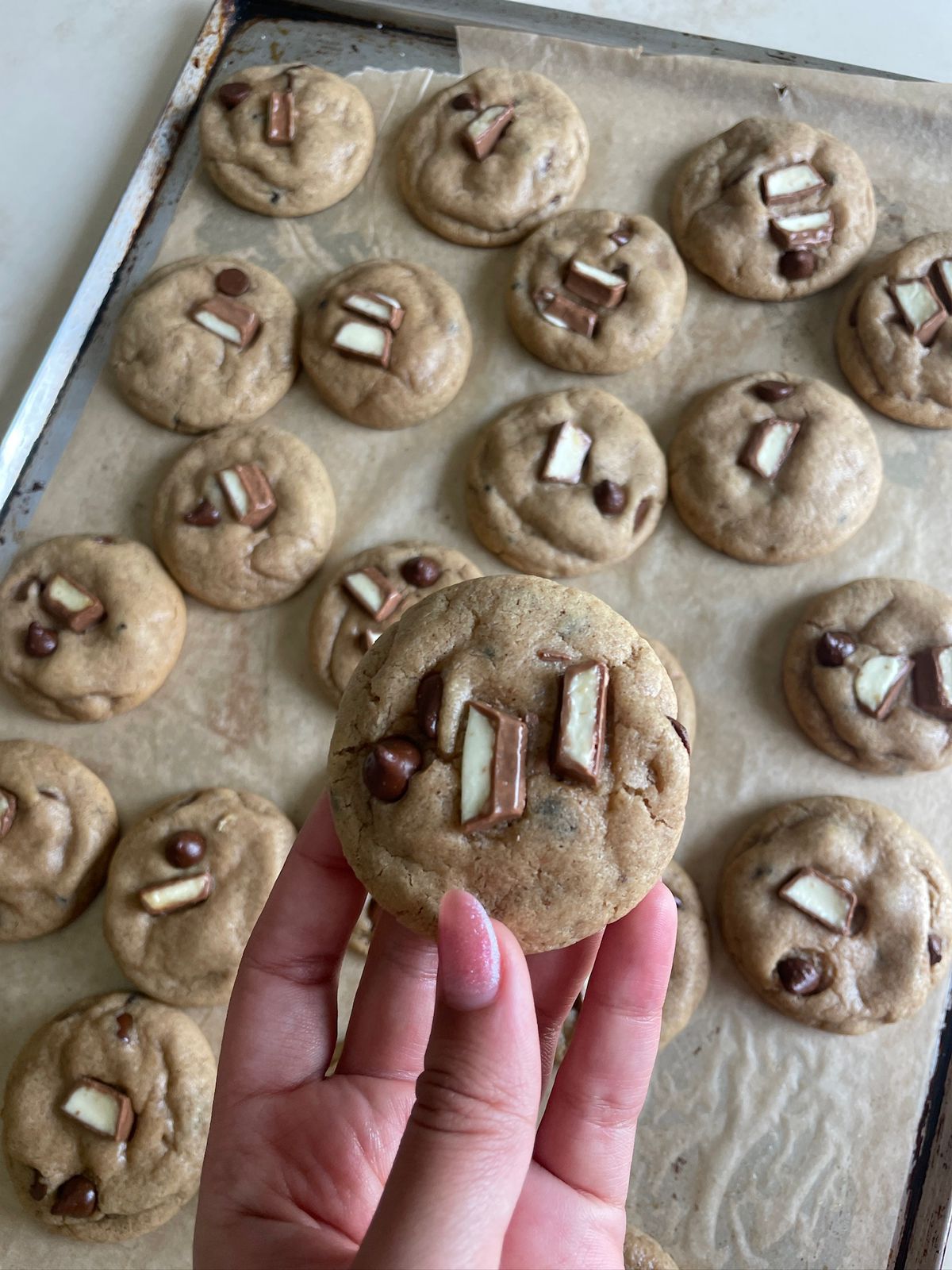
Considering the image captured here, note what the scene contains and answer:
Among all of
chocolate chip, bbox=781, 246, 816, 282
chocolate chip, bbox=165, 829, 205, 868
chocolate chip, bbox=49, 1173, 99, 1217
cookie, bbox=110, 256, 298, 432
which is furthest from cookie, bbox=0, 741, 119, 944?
chocolate chip, bbox=781, 246, 816, 282

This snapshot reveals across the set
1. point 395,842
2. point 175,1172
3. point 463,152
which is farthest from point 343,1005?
point 463,152

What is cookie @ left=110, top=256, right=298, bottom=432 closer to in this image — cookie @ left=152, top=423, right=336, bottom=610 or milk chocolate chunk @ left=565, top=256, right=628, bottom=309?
cookie @ left=152, top=423, right=336, bottom=610

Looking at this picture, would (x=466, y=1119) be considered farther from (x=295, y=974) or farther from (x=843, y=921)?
(x=843, y=921)

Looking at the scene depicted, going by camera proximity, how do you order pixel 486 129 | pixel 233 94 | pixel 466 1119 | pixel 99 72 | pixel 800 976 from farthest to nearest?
1. pixel 99 72
2. pixel 233 94
3. pixel 486 129
4. pixel 800 976
5. pixel 466 1119

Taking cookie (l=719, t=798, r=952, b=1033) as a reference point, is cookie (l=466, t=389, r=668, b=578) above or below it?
above

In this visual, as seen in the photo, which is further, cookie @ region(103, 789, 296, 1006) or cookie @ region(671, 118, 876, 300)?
cookie @ region(671, 118, 876, 300)

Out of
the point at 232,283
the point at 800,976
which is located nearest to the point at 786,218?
the point at 232,283

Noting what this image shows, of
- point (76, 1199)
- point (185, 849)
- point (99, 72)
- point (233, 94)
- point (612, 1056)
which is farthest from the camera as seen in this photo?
point (99, 72)
